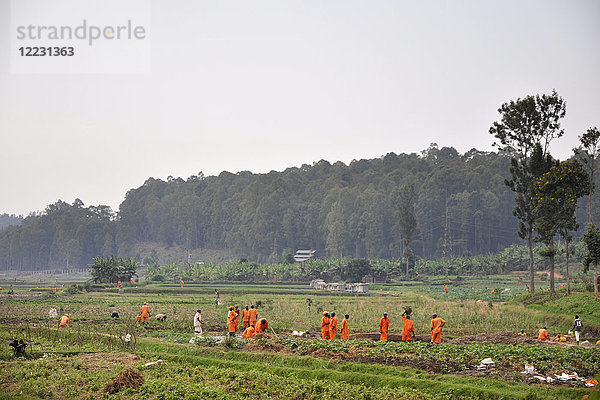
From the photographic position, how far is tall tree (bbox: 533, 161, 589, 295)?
35.3 m

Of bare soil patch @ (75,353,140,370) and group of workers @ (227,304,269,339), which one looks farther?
group of workers @ (227,304,269,339)

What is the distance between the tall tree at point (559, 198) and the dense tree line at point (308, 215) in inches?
1742

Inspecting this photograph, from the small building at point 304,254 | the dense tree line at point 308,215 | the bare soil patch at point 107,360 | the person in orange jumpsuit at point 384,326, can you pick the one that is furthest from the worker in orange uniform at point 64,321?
the small building at point 304,254

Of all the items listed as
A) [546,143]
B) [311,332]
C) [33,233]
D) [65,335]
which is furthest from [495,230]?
[33,233]

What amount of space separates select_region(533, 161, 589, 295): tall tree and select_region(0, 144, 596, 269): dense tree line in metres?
44.3

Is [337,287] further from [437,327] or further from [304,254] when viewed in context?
[304,254]

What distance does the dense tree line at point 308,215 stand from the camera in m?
103

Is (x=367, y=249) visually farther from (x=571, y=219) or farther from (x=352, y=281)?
(x=571, y=219)

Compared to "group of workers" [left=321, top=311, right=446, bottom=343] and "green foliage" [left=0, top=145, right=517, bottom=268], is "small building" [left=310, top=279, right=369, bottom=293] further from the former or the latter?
"green foliage" [left=0, top=145, right=517, bottom=268]

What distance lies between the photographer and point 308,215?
121 meters

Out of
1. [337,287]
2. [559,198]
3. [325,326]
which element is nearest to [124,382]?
[325,326]

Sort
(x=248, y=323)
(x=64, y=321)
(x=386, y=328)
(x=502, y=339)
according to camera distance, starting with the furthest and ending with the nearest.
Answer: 1. (x=64, y=321)
2. (x=248, y=323)
3. (x=502, y=339)
4. (x=386, y=328)

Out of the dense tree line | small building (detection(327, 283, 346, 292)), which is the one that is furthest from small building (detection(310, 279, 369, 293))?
the dense tree line

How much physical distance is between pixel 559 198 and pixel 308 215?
85.9 metres
